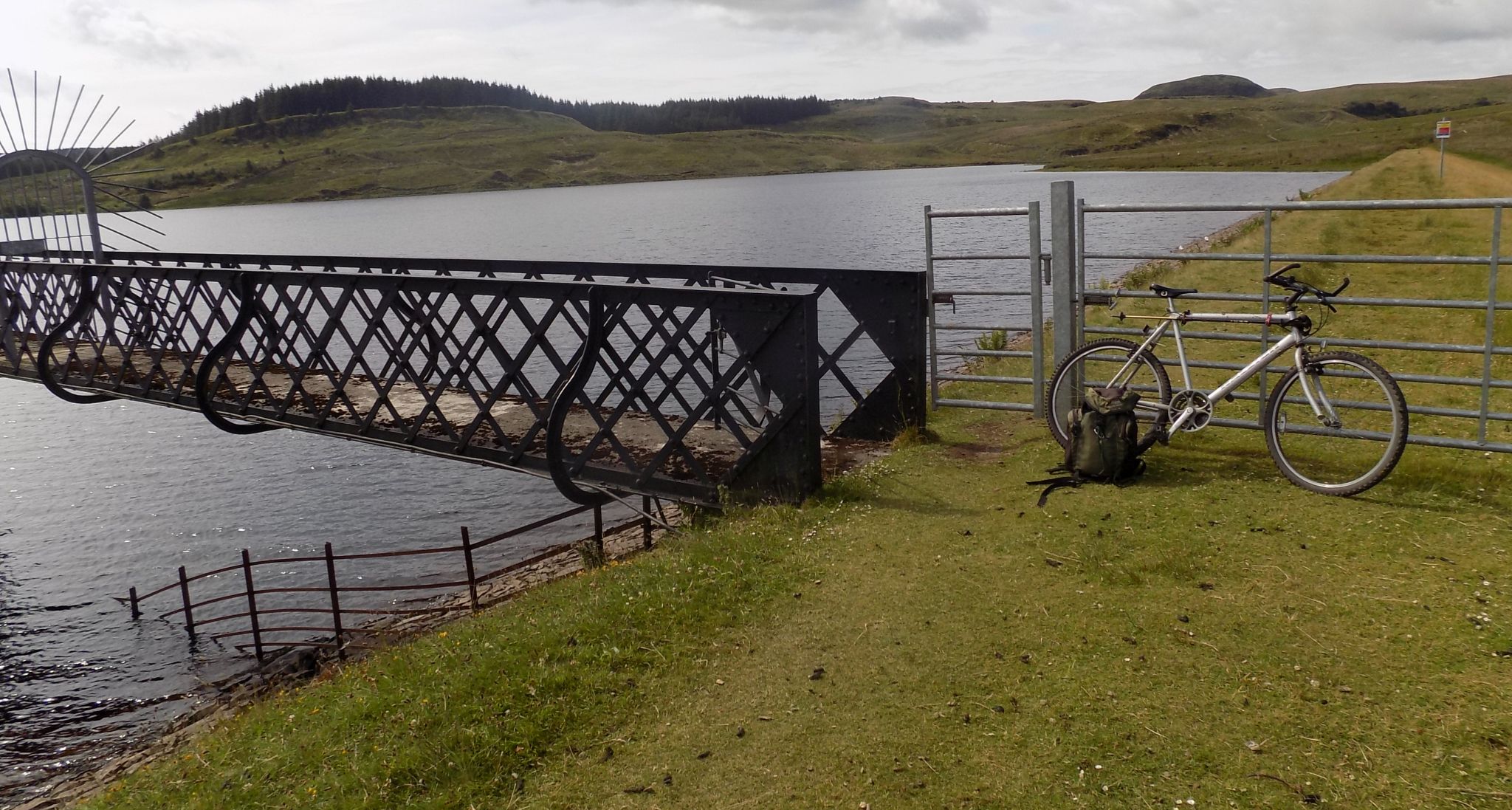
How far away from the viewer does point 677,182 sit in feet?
593

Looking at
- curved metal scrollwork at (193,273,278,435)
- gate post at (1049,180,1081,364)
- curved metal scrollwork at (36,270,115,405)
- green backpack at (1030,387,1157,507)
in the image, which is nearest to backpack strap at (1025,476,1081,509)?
green backpack at (1030,387,1157,507)

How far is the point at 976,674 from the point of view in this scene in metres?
5.64

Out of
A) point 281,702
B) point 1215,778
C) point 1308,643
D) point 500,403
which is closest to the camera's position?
point 1215,778

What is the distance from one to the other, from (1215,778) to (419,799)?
3580 millimetres

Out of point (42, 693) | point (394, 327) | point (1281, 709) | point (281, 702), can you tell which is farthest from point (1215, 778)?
point (394, 327)

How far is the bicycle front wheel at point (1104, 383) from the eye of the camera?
900 cm

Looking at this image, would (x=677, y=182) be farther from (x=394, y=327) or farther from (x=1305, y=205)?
(x=1305, y=205)

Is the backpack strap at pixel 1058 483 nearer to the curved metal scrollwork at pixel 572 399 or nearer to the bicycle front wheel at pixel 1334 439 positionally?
the bicycle front wheel at pixel 1334 439

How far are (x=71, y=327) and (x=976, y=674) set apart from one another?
51.9 ft

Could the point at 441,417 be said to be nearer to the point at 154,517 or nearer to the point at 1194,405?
the point at 1194,405

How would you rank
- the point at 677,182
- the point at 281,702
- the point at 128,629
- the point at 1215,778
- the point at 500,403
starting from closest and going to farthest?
1. the point at 1215,778
2. the point at 281,702
3. the point at 500,403
4. the point at 128,629
5. the point at 677,182

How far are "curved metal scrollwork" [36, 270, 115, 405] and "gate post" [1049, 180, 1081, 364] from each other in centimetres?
1325

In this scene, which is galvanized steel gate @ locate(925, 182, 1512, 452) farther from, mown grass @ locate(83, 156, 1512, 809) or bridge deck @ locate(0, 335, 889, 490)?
bridge deck @ locate(0, 335, 889, 490)

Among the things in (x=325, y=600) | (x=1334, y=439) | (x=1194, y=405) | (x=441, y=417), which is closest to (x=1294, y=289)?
(x=1194, y=405)
